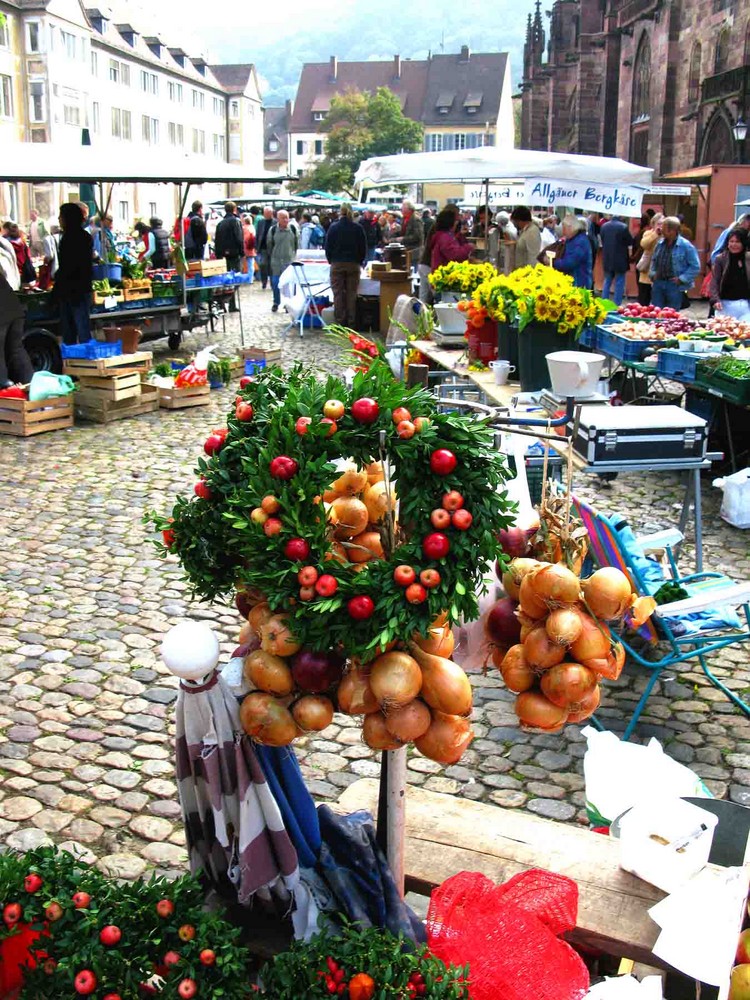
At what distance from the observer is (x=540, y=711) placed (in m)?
2.35

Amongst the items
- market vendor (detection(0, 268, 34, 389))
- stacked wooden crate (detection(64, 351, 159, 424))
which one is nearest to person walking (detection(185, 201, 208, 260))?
market vendor (detection(0, 268, 34, 389))

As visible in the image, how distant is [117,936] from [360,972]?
1.81ft

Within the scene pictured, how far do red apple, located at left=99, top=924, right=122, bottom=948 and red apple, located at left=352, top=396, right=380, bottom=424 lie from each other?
126 cm

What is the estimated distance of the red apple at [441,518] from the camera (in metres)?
2.12

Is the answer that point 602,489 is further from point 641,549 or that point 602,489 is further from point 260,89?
point 260,89

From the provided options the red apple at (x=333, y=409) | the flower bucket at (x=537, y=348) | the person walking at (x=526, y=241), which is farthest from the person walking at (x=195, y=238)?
the red apple at (x=333, y=409)

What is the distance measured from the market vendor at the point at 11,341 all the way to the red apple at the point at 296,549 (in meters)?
9.70

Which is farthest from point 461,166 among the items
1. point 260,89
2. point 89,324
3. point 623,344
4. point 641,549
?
point 260,89

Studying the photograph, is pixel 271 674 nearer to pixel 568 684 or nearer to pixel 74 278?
pixel 568 684

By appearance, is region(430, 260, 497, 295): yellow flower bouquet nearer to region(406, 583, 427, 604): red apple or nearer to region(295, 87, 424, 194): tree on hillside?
region(406, 583, 427, 604): red apple

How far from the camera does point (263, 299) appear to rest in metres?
23.5

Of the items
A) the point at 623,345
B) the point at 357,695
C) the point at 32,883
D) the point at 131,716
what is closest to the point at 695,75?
the point at 623,345

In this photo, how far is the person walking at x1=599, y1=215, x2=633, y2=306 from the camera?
1711 centimetres

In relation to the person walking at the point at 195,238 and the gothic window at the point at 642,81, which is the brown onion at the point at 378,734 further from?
the gothic window at the point at 642,81
